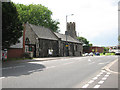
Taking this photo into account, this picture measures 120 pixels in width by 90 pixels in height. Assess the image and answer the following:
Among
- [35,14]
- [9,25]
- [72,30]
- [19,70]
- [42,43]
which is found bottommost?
[19,70]

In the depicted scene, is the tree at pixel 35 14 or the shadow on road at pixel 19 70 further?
the tree at pixel 35 14

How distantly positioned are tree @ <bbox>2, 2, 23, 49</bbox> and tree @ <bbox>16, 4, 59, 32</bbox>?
109 feet

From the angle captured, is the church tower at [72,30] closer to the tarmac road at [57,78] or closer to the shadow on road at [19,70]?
the shadow on road at [19,70]

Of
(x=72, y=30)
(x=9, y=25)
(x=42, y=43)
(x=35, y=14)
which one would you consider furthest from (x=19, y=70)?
(x=72, y=30)

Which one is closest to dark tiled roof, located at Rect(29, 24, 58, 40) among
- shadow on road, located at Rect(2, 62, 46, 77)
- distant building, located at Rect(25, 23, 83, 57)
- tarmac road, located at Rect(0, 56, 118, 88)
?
distant building, located at Rect(25, 23, 83, 57)

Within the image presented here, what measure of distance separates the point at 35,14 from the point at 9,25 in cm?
3624

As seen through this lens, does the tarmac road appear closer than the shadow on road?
Yes

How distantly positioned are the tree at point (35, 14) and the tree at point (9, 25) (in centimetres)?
3332

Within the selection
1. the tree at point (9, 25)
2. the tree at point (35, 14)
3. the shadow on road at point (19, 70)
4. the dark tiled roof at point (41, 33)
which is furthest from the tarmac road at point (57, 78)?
the tree at point (35, 14)

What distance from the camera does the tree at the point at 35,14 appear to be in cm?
5495

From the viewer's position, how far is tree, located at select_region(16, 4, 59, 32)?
180 feet

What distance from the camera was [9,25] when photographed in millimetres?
20469

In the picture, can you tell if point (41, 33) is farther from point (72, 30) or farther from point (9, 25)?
point (72, 30)

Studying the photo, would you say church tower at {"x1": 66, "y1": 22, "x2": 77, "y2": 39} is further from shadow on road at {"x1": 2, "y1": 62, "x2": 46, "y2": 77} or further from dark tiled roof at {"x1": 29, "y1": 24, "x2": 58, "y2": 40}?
shadow on road at {"x1": 2, "y1": 62, "x2": 46, "y2": 77}
